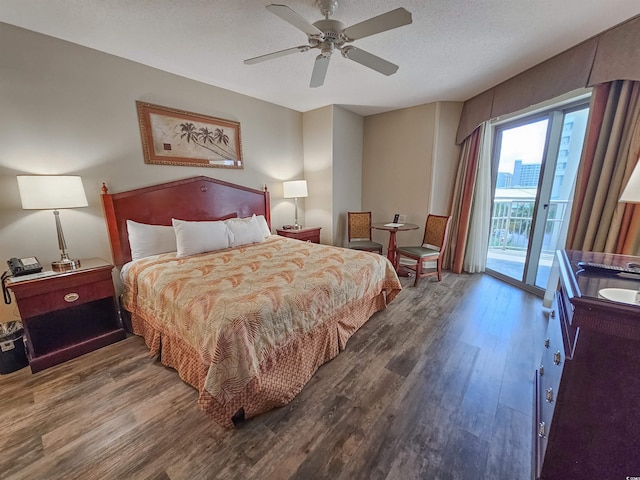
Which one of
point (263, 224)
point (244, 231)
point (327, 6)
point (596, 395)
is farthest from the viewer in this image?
point (263, 224)

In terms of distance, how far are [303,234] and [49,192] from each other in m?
2.61

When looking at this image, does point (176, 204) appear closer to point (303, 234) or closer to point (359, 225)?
point (303, 234)

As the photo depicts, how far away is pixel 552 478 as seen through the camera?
102 cm

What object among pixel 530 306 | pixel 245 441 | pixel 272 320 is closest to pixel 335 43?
pixel 272 320

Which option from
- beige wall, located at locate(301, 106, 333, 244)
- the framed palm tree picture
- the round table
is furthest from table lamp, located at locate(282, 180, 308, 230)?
the round table

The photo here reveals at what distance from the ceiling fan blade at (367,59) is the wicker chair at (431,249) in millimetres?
2147

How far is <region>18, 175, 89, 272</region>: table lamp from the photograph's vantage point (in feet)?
6.10

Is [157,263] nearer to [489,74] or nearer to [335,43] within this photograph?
[335,43]

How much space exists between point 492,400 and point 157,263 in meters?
2.72

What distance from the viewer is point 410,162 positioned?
4.05m

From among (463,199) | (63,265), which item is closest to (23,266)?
(63,265)

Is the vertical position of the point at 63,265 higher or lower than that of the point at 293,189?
lower

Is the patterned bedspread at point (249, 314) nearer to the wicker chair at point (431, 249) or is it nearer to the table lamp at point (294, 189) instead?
the wicker chair at point (431, 249)

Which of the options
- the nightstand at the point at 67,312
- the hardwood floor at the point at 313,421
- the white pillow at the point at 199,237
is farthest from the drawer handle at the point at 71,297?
the white pillow at the point at 199,237
